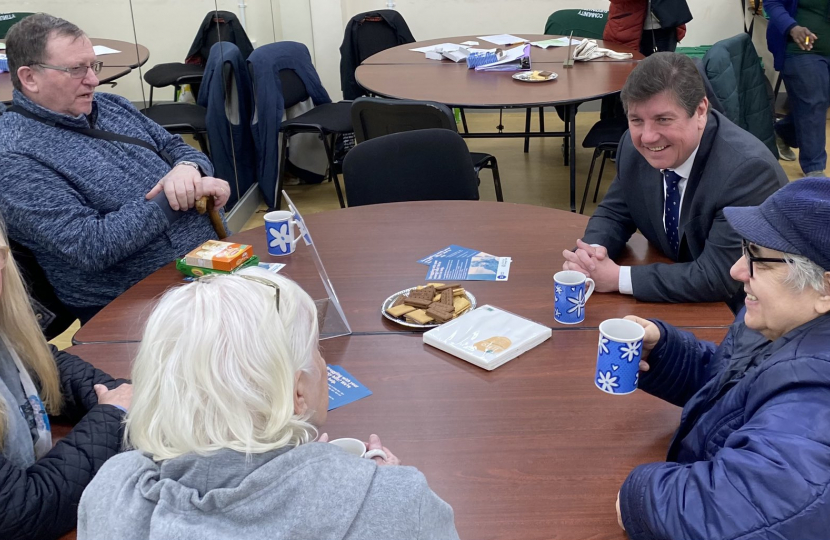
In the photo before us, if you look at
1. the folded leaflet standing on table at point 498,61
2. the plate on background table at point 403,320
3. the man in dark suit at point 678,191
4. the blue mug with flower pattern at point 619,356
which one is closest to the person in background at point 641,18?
the folded leaflet standing on table at point 498,61

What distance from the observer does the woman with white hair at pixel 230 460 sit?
0.87 metres

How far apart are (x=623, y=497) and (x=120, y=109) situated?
2.15 metres

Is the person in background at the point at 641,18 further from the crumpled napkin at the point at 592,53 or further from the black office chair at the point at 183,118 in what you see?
the black office chair at the point at 183,118

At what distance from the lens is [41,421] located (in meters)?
1.42

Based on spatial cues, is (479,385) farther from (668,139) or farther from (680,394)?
(668,139)

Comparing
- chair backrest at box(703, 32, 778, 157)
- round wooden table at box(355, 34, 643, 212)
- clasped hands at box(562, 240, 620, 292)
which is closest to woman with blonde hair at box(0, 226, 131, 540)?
clasped hands at box(562, 240, 620, 292)

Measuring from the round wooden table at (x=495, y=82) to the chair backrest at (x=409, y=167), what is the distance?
903 mm

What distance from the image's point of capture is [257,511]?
2.84 feet

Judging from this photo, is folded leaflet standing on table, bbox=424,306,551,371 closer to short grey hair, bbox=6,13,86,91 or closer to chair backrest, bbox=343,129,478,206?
chair backrest, bbox=343,129,478,206

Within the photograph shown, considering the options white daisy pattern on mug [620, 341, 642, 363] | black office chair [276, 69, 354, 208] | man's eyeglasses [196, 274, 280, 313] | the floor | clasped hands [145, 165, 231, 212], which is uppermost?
man's eyeglasses [196, 274, 280, 313]

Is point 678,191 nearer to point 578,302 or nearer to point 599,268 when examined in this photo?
point 599,268

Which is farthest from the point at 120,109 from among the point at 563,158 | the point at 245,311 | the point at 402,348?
the point at 563,158

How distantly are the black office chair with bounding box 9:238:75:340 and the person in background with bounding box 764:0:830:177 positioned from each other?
4542mm

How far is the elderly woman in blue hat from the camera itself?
37.7 inches
